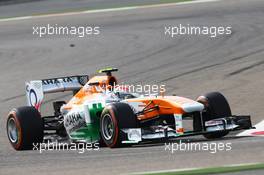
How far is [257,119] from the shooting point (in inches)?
631

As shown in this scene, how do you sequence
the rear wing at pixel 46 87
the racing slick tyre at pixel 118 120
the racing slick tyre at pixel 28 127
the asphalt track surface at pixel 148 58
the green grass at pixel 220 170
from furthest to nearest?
the rear wing at pixel 46 87
the racing slick tyre at pixel 28 127
the racing slick tyre at pixel 118 120
the asphalt track surface at pixel 148 58
the green grass at pixel 220 170

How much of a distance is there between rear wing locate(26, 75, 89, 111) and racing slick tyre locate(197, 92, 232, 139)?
2.65 m

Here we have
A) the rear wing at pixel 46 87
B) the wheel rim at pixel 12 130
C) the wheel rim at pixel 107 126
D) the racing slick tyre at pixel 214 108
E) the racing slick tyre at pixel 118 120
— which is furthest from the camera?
the rear wing at pixel 46 87

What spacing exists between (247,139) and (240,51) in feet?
30.3

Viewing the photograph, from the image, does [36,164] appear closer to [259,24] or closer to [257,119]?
[257,119]

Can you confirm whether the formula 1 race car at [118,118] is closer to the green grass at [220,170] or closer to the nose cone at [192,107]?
the nose cone at [192,107]

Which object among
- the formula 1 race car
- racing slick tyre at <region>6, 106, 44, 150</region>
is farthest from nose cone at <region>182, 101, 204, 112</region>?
racing slick tyre at <region>6, 106, 44, 150</region>

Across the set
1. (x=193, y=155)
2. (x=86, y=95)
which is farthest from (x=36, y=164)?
(x=86, y=95)

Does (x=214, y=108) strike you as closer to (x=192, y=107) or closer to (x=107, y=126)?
(x=192, y=107)

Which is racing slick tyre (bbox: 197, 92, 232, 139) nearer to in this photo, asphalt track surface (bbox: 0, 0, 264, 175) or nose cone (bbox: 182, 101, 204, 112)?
asphalt track surface (bbox: 0, 0, 264, 175)

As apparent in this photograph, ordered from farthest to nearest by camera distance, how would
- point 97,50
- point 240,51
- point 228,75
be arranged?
point 97,50, point 240,51, point 228,75

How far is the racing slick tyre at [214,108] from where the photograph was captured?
1386 cm

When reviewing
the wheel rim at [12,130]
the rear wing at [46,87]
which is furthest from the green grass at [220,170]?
the rear wing at [46,87]

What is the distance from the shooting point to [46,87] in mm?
15641
